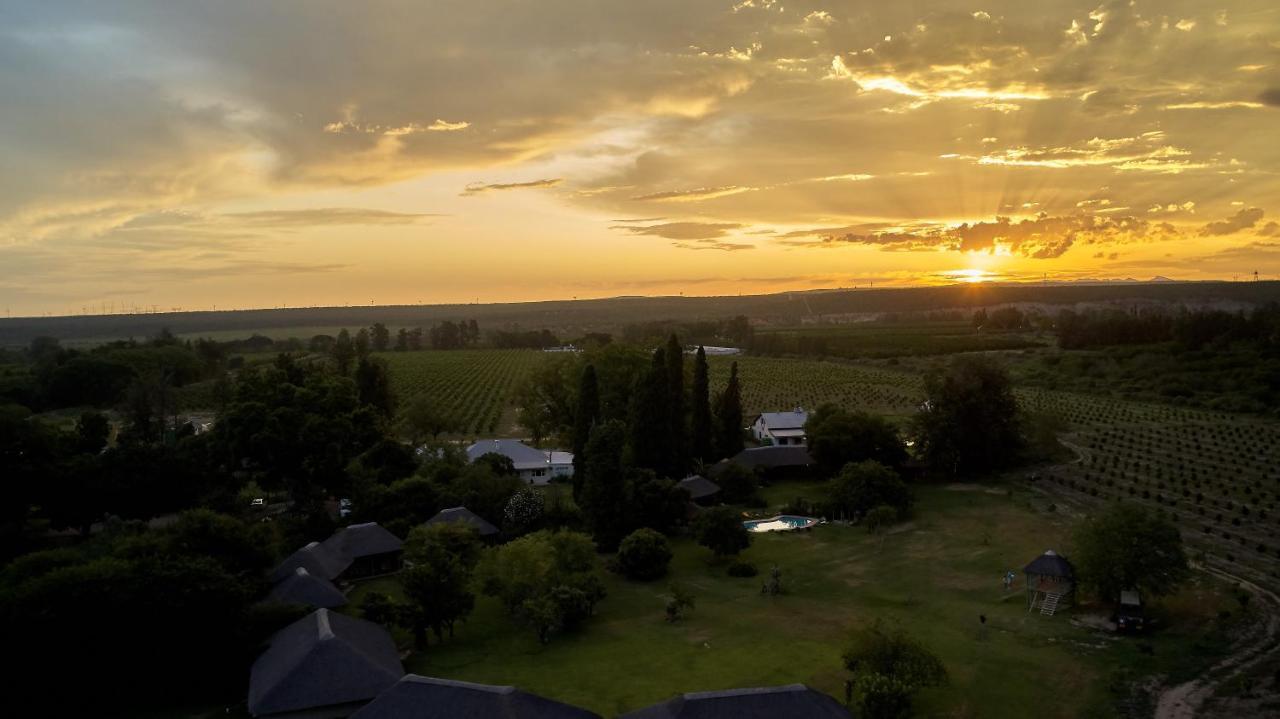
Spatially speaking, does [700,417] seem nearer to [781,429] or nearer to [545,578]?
[781,429]

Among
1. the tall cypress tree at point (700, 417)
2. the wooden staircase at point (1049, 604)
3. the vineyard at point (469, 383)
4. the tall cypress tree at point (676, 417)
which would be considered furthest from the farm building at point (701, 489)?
the vineyard at point (469, 383)

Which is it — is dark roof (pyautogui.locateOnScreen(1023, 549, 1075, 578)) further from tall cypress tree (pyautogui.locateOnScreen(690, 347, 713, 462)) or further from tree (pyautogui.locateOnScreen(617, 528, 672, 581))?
tall cypress tree (pyautogui.locateOnScreen(690, 347, 713, 462))

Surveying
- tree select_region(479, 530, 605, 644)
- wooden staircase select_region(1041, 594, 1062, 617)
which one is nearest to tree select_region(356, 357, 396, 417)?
tree select_region(479, 530, 605, 644)

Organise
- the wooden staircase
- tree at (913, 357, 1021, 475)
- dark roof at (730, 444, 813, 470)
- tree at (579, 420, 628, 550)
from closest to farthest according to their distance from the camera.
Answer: the wooden staircase, tree at (579, 420, 628, 550), tree at (913, 357, 1021, 475), dark roof at (730, 444, 813, 470)

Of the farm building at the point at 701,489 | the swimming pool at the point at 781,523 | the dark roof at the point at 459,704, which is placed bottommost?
the swimming pool at the point at 781,523

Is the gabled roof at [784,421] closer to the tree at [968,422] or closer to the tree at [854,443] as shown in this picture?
the tree at [854,443]

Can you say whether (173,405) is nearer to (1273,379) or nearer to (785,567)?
(785,567)

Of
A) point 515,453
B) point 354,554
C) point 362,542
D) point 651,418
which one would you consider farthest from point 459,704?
point 515,453
